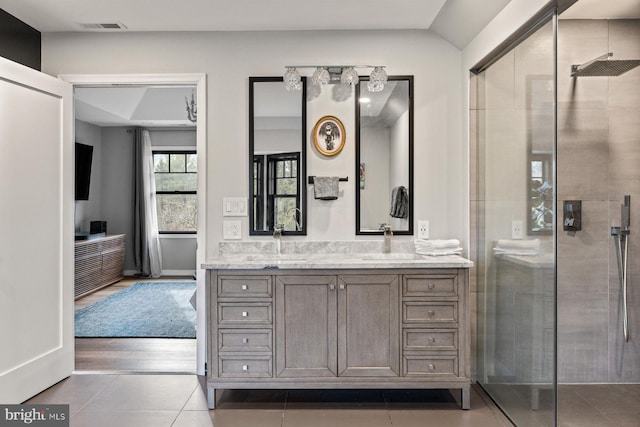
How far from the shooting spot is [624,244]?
290 cm

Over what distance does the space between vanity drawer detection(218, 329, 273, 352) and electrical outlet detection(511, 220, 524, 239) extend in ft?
5.14

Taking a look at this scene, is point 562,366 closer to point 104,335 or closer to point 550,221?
point 550,221

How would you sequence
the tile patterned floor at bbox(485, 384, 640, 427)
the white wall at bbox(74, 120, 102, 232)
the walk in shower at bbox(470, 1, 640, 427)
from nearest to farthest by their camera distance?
the tile patterned floor at bbox(485, 384, 640, 427) < the walk in shower at bbox(470, 1, 640, 427) < the white wall at bbox(74, 120, 102, 232)

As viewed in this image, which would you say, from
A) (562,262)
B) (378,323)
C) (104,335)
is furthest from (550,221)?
(104,335)

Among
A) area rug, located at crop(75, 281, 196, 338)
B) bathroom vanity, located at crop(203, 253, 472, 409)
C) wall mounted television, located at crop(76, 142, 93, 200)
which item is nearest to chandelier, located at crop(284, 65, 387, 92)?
bathroom vanity, located at crop(203, 253, 472, 409)

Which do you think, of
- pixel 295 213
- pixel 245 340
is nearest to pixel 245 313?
pixel 245 340

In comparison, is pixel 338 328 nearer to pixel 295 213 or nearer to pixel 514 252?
pixel 295 213

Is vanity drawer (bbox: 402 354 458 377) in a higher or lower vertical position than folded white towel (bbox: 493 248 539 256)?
lower

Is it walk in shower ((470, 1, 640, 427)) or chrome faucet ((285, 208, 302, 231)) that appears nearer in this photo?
walk in shower ((470, 1, 640, 427))

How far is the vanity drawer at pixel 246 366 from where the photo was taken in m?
2.76

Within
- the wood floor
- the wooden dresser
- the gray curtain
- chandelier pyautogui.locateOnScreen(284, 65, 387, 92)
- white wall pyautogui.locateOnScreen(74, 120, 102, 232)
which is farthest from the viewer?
the gray curtain

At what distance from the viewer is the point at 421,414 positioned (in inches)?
107

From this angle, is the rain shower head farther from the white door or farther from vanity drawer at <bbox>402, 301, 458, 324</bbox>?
the white door

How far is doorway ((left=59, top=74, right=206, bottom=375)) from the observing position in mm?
3307
